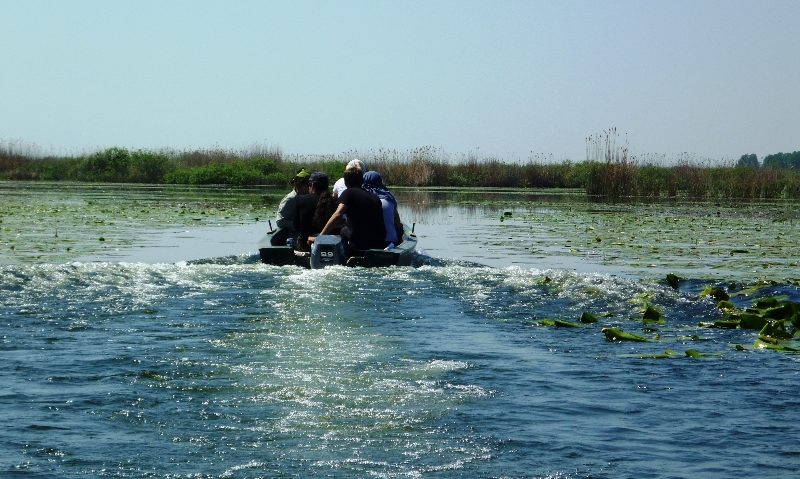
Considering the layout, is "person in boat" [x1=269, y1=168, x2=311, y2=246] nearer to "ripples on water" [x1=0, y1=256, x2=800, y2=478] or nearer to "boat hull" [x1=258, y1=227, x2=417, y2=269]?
"boat hull" [x1=258, y1=227, x2=417, y2=269]

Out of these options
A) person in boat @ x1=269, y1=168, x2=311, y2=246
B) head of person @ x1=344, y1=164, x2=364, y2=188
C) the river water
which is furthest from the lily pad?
person in boat @ x1=269, y1=168, x2=311, y2=246

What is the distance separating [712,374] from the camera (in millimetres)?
8164

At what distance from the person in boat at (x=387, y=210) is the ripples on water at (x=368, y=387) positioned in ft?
10.5

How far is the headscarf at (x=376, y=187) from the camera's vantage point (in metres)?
15.6

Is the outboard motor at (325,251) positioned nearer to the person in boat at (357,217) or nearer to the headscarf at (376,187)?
the person in boat at (357,217)

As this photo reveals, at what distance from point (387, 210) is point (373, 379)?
786cm

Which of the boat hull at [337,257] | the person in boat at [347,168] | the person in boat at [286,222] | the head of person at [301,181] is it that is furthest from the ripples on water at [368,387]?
the person in boat at [286,222]

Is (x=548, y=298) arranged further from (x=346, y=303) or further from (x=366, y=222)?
(x=366, y=222)

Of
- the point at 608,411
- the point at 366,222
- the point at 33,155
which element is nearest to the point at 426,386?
the point at 608,411

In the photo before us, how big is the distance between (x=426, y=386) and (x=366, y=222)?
302 inches

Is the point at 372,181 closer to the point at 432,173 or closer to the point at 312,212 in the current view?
the point at 312,212

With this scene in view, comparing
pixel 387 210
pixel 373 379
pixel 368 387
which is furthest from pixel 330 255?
pixel 368 387

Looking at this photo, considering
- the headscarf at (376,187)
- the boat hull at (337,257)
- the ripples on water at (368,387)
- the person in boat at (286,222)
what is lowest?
the ripples on water at (368,387)

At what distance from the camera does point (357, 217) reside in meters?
14.9
